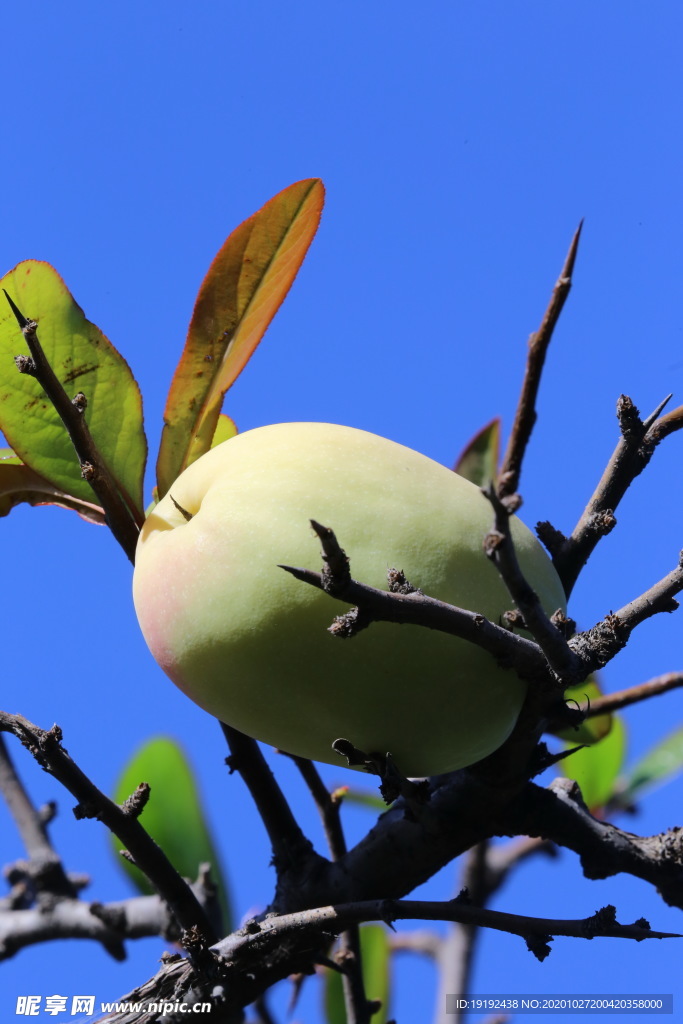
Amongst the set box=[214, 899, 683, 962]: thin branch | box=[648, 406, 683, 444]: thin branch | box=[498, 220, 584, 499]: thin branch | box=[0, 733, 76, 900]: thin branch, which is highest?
box=[0, 733, 76, 900]: thin branch

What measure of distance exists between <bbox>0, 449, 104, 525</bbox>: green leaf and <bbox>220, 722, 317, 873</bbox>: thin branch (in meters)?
0.28

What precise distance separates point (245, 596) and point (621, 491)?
14.5 inches

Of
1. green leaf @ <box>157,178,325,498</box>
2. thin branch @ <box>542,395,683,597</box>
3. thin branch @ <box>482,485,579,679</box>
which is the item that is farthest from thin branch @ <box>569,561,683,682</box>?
green leaf @ <box>157,178,325,498</box>

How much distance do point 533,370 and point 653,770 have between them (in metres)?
1.23

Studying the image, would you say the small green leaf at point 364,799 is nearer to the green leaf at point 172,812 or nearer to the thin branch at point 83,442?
the green leaf at point 172,812

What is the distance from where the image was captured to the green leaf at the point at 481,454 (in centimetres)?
141

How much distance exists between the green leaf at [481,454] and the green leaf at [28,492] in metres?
0.59

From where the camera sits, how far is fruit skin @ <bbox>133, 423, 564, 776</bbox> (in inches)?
28.9

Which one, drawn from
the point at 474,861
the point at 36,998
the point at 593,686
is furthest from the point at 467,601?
the point at 474,861

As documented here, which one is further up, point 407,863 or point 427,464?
point 427,464

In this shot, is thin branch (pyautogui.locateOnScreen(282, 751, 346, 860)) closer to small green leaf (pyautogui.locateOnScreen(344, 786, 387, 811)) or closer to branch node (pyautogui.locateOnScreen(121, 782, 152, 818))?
branch node (pyautogui.locateOnScreen(121, 782, 152, 818))

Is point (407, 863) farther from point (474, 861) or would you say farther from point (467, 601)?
point (474, 861)

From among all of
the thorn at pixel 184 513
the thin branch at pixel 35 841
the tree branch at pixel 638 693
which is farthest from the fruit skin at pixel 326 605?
the thin branch at pixel 35 841

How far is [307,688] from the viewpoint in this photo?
2.44ft
